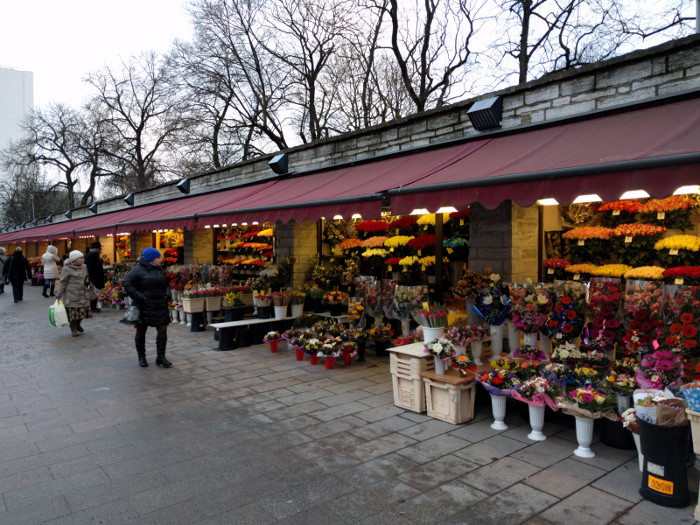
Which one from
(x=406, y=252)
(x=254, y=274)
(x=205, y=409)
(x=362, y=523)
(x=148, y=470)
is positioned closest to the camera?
(x=362, y=523)

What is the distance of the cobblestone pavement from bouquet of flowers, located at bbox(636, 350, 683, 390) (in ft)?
2.18

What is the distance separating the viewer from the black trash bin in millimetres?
3150

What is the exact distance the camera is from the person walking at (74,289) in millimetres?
9359

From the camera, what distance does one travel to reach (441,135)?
7.33m

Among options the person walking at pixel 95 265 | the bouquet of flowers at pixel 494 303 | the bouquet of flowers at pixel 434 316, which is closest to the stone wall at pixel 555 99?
the bouquet of flowers at pixel 494 303

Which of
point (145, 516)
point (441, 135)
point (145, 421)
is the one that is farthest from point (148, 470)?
point (441, 135)

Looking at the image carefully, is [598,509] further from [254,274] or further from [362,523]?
[254,274]

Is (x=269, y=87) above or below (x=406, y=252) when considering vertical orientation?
Answer: above

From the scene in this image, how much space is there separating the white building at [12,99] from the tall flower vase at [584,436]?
418 feet

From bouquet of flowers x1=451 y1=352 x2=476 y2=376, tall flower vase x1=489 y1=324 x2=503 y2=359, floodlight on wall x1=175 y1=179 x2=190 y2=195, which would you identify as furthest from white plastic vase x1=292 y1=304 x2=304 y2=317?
floodlight on wall x1=175 y1=179 x2=190 y2=195

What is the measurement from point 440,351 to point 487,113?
3.49 metres

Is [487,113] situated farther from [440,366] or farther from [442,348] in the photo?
[440,366]

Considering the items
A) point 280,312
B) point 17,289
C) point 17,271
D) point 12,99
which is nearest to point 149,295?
point 280,312

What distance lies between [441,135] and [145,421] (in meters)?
5.59
